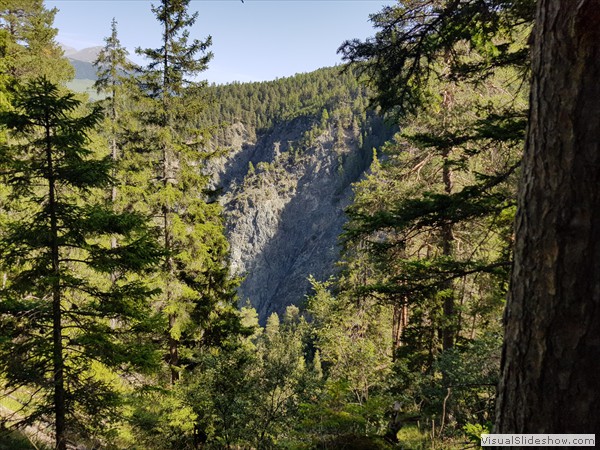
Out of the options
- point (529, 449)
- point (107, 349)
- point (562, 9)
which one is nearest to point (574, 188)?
point (562, 9)

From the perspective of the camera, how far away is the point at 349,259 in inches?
806

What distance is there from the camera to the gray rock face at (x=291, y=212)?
118812mm

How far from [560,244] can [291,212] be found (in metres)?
132

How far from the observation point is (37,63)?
14203mm

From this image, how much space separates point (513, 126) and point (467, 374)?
485 centimetres

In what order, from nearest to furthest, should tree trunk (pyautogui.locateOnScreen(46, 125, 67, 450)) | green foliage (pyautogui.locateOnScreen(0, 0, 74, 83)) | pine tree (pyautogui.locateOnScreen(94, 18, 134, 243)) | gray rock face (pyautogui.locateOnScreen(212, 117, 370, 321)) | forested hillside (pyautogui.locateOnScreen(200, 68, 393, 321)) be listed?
tree trunk (pyautogui.locateOnScreen(46, 125, 67, 450))
green foliage (pyautogui.locateOnScreen(0, 0, 74, 83))
pine tree (pyautogui.locateOnScreen(94, 18, 134, 243))
gray rock face (pyautogui.locateOnScreen(212, 117, 370, 321))
forested hillside (pyautogui.locateOnScreen(200, 68, 393, 321))

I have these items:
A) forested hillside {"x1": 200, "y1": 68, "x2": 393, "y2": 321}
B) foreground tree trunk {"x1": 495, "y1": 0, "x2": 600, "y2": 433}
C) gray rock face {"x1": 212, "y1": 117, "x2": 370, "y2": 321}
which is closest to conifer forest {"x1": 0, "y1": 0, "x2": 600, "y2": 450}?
foreground tree trunk {"x1": 495, "y1": 0, "x2": 600, "y2": 433}

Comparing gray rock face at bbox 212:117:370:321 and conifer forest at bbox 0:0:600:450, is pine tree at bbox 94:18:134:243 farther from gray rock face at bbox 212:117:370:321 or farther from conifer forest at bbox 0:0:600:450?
gray rock face at bbox 212:117:370:321

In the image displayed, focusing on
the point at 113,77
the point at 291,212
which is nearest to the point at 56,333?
the point at 113,77

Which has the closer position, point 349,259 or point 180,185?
point 180,185

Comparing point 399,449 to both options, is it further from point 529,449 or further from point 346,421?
point 529,449

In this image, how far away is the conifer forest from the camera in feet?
5.26

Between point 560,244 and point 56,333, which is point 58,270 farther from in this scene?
point 560,244

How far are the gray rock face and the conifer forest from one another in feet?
322
